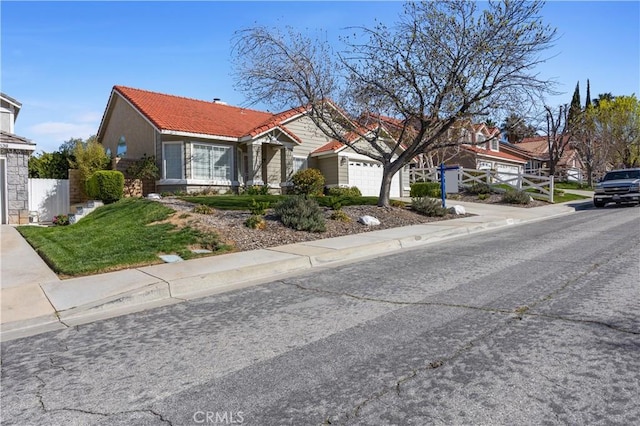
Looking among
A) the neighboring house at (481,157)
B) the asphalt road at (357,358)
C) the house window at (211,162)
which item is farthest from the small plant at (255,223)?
the neighboring house at (481,157)

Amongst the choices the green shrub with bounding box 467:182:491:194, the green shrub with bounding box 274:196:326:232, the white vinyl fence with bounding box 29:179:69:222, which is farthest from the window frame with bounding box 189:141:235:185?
the green shrub with bounding box 467:182:491:194

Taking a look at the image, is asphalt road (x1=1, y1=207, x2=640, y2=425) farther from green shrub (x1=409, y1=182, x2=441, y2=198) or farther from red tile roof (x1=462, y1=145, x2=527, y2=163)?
red tile roof (x1=462, y1=145, x2=527, y2=163)

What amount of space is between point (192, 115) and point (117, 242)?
550 inches

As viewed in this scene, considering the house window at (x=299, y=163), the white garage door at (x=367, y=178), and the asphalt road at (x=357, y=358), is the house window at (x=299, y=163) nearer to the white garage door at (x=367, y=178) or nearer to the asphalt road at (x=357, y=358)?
the white garage door at (x=367, y=178)

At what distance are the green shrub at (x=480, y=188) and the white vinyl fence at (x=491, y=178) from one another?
72 cm

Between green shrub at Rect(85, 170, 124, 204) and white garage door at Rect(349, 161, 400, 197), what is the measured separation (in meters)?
12.2

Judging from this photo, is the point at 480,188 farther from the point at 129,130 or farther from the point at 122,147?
the point at 122,147

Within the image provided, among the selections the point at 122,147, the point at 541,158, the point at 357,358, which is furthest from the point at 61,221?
the point at 541,158

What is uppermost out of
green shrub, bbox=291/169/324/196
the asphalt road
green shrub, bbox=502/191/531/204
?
green shrub, bbox=291/169/324/196

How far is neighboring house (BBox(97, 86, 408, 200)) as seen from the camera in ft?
67.5

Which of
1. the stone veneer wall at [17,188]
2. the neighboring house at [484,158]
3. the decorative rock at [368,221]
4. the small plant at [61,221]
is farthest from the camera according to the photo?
the neighboring house at [484,158]

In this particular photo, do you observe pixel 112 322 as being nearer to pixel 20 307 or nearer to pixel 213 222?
pixel 20 307

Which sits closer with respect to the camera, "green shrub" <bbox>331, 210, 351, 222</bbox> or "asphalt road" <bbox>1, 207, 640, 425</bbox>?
"asphalt road" <bbox>1, 207, 640, 425</bbox>

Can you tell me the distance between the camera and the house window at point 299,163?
2458cm
